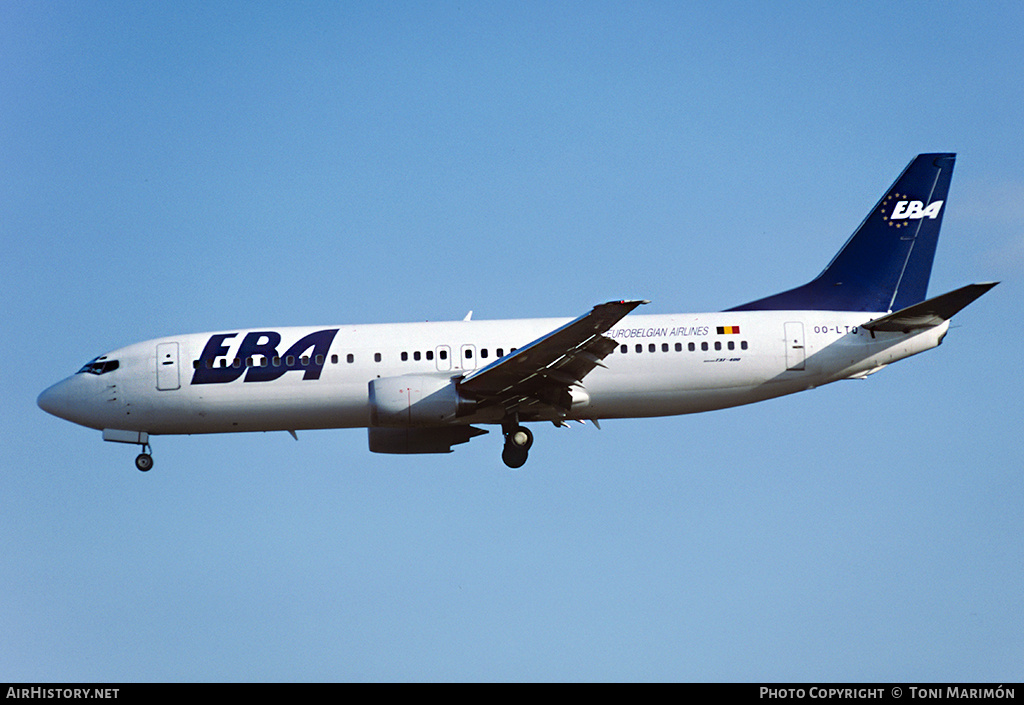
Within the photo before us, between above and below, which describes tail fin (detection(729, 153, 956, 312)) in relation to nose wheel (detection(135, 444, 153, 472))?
above

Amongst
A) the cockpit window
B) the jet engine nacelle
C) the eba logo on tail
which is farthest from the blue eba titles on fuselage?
the eba logo on tail

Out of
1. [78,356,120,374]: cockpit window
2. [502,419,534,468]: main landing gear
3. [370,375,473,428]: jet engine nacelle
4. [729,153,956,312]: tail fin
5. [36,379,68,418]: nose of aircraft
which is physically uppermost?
[729,153,956,312]: tail fin

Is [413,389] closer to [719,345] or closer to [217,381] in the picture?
[217,381]

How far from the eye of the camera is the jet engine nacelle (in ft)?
99.3

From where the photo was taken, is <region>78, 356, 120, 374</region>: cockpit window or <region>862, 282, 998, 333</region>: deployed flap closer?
<region>862, 282, 998, 333</region>: deployed flap

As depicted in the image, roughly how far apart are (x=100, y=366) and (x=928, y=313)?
22363 mm

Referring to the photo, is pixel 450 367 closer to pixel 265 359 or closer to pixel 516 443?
pixel 516 443

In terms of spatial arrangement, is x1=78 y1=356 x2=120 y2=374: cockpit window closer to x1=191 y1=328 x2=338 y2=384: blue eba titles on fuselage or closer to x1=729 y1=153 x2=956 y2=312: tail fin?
x1=191 y1=328 x2=338 y2=384: blue eba titles on fuselage

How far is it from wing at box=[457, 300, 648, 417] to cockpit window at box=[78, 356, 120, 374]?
988 cm

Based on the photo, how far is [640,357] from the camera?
104ft

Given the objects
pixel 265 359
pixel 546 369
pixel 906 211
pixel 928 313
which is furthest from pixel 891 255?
pixel 265 359

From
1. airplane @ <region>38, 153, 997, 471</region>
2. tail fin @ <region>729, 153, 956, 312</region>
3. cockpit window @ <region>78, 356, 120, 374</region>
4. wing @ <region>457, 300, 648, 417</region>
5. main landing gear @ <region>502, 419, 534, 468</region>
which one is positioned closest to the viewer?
wing @ <region>457, 300, 648, 417</region>
